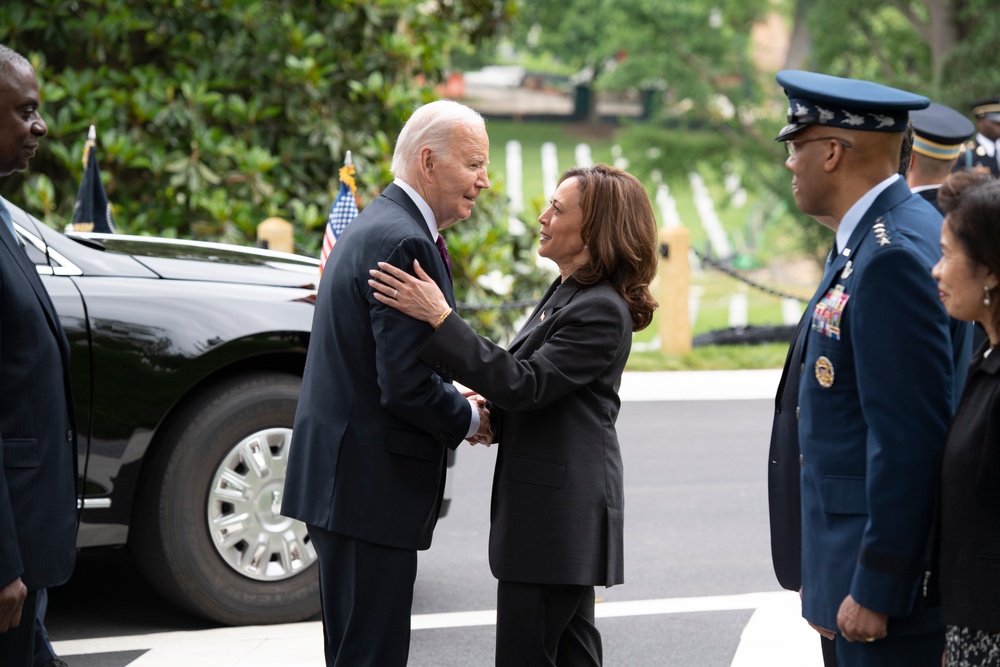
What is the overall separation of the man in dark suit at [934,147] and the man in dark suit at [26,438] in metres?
4.50

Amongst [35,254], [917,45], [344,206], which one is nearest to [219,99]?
[344,206]

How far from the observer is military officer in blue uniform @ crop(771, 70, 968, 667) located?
8.82 ft

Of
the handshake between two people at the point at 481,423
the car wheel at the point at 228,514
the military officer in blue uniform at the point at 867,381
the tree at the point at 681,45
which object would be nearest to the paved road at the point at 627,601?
the car wheel at the point at 228,514

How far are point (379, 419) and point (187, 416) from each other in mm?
1775

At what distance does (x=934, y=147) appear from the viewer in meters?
6.42

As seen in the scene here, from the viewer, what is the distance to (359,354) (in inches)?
136

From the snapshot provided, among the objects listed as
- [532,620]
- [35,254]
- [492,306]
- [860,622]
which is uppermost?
[35,254]

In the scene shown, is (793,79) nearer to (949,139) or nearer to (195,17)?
(949,139)

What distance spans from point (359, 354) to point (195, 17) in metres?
8.46

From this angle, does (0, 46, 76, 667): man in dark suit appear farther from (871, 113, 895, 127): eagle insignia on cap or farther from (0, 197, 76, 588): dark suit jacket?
(871, 113, 895, 127): eagle insignia on cap

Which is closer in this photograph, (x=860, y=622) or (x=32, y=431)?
(x=860, y=622)

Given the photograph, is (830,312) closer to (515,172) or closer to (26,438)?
(26,438)

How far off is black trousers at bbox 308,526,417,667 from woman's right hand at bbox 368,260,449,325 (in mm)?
654

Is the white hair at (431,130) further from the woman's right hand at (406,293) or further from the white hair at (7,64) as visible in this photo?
the white hair at (7,64)
